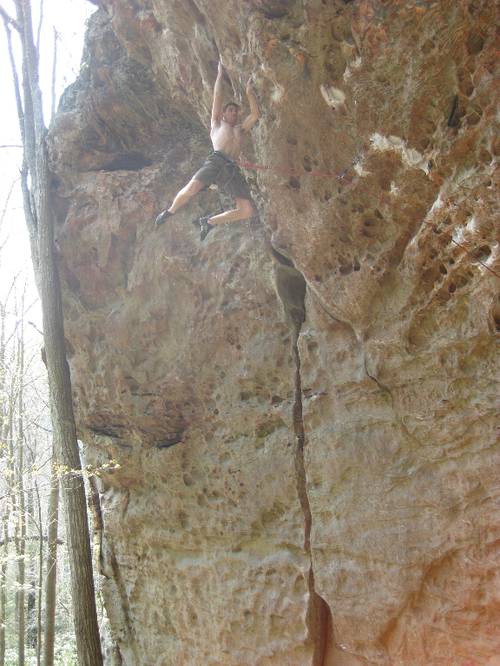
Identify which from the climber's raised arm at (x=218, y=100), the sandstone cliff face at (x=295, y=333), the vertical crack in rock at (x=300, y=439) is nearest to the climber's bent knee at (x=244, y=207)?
the sandstone cliff face at (x=295, y=333)

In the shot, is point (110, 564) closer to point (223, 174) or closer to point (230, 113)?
point (223, 174)

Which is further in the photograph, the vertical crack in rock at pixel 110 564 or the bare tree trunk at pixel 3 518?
the bare tree trunk at pixel 3 518

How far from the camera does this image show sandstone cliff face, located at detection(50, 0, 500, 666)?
395 cm

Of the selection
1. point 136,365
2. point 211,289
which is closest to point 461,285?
point 211,289

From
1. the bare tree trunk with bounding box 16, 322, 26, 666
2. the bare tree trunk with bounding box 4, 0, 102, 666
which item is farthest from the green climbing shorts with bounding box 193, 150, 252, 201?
the bare tree trunk with bounding box 16, 322, 26, 666

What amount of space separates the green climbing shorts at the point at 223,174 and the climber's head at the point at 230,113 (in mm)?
296

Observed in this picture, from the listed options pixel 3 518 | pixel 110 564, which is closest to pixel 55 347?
pixel 110 564

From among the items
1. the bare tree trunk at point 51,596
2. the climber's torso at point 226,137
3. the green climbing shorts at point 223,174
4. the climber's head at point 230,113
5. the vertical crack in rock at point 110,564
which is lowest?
the bare tree trunk at point 51,596

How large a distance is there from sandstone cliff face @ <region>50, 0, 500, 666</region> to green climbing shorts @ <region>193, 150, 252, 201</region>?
0.93 feet

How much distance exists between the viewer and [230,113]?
4961 mm

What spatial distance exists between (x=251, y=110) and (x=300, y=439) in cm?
304

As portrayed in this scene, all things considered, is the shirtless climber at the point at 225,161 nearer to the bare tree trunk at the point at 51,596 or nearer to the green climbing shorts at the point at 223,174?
the green climbing shorts at the point at 223,174

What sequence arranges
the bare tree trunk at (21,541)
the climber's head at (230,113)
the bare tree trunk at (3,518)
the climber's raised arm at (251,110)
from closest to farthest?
1. the climber's raised arm at (251,110)
2. the climber's head at (230,113)
3. the bare tree trunk at (3,518)
4. the bare tree trunk at (21,541)

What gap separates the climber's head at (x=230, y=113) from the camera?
4.93 m
